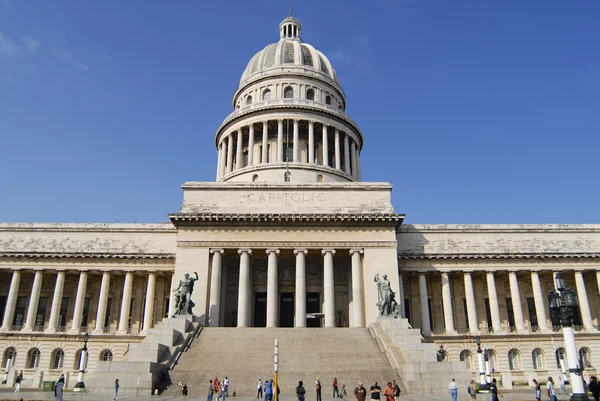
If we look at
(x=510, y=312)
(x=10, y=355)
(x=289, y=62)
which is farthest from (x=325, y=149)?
(x=10, y=355)

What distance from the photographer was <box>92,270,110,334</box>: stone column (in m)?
44.1

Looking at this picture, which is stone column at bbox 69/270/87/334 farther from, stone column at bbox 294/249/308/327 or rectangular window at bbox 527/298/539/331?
rectangular window at bbox 527/298/539/331

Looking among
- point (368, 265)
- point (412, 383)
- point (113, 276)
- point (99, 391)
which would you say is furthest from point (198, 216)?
point (412, 383)

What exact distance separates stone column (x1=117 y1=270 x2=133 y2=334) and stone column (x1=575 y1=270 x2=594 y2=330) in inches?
1643

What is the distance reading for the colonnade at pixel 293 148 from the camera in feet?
194

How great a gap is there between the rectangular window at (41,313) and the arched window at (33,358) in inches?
102

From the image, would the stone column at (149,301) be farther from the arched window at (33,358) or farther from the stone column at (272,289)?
the stone column at (272,289)

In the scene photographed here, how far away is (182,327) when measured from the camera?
33344 mm

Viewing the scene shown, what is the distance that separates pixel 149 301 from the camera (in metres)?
44.9

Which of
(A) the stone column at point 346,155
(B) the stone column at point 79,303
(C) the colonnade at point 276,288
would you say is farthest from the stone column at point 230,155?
(B) the stone column at point 79,303

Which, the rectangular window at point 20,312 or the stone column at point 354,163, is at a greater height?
the stone column at point 354,163

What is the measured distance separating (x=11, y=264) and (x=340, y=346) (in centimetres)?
3279

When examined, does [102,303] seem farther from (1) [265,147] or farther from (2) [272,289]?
(1) [265,147]

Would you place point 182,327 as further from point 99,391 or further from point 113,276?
point 113,276
